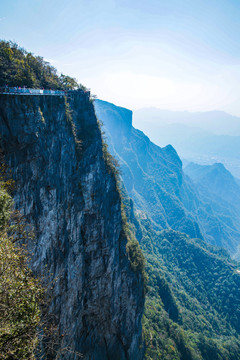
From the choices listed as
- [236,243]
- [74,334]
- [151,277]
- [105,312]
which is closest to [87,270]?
[74,334]

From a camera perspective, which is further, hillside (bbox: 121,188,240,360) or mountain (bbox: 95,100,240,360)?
mountain (bbox: 95,100,240,360)

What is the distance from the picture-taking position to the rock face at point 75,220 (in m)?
15.2

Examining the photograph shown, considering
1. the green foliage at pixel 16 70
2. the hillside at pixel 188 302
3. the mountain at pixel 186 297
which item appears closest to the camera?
the green foliage at pixel 16 70

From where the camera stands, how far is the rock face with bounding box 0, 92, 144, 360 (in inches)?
598

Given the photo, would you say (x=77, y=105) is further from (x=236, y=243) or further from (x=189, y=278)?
(x=236, y=243)

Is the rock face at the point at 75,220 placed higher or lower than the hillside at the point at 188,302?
higher

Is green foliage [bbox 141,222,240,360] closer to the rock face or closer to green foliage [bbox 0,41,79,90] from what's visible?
the rock face

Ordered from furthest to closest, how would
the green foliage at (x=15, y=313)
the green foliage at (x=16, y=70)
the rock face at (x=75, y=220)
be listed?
the green foliage at (x=16, y=70) → the rock face at (x=75, y=220) → the green foliage at (x=15, y=313)

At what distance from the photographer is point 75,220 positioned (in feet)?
75.6

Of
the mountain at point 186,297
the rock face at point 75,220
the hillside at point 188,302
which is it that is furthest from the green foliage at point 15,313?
the hillside at point 188,302

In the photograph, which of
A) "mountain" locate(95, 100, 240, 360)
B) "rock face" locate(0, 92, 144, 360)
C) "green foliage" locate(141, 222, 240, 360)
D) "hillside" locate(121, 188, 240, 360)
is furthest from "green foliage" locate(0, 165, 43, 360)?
"green foliage" locate(141, 222, 240, 360)

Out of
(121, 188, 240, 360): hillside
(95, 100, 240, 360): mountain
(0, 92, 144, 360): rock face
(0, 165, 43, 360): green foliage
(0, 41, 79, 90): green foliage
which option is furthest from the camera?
(95, 100, 240, 360): mountain

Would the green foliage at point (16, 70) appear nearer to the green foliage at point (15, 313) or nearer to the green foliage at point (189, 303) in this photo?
the green foliage at point (15, 313)

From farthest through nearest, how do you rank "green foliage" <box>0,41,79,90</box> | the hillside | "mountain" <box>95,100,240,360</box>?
"mountain" <box>95,100,240,360</box> < the hillside < "green foliage" <box>0,41,79,90</box>
